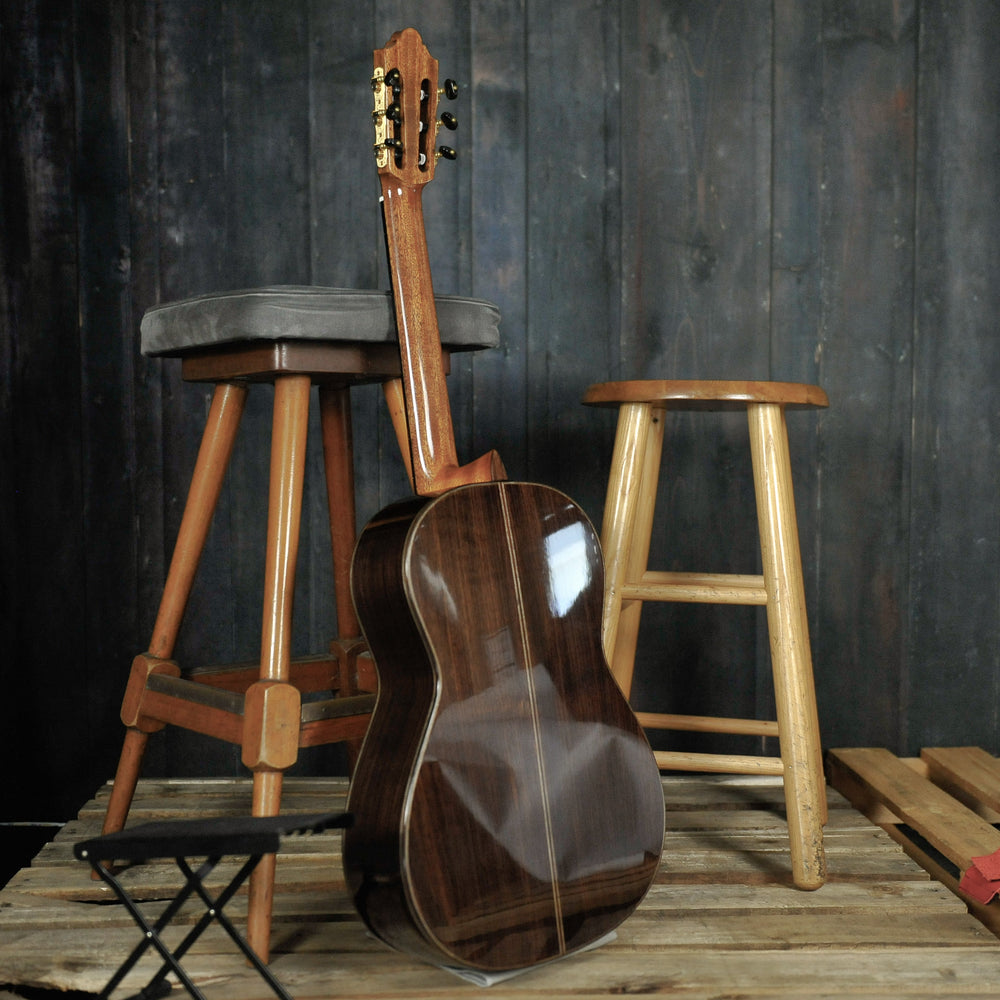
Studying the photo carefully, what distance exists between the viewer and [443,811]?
984 mm

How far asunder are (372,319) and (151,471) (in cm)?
81

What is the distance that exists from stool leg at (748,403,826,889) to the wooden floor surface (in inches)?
4.8

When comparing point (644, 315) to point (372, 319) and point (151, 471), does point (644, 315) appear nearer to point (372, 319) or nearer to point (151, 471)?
point (372, 319)

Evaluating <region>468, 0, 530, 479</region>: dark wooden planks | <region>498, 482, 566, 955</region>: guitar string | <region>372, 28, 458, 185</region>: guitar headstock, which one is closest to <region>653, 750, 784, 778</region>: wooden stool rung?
<region>498, 482, 566, 955</region>: guitar string

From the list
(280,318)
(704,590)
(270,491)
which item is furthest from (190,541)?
(704,590)

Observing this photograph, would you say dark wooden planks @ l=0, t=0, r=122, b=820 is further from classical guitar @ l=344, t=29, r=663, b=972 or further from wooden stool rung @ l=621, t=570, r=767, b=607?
wooden stool rung @ l=621, t=570, r=767, b=607

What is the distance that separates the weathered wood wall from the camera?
180 cm

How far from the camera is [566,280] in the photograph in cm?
184

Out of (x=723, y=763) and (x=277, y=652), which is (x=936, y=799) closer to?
(x=723, y=763)

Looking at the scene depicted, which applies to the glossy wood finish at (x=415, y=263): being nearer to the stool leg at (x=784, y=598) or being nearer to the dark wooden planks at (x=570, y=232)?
the stool leg at (x=784, y=598)

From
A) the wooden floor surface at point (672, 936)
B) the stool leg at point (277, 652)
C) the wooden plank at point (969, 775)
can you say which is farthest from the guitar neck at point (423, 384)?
the wooden plank at point (969, 775)

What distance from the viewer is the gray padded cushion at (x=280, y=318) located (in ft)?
3.72

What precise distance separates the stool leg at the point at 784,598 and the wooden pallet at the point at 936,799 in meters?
0.21

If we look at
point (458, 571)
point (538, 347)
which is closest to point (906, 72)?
point (538, 347)
